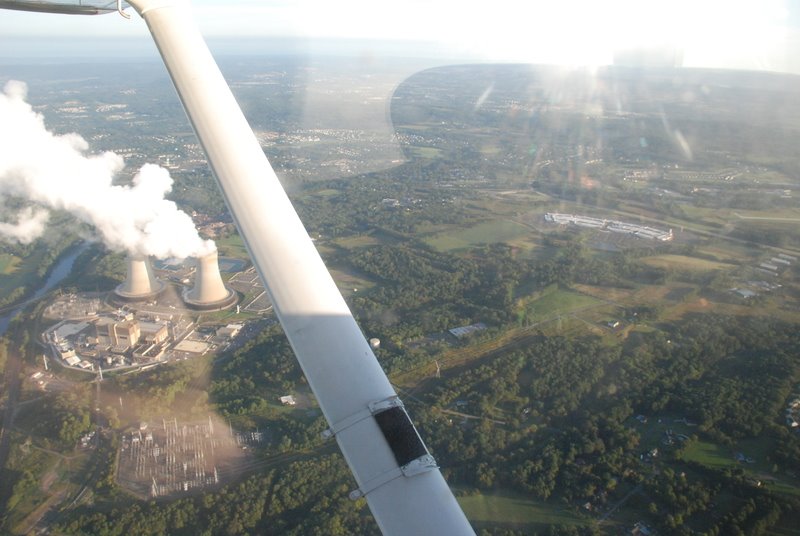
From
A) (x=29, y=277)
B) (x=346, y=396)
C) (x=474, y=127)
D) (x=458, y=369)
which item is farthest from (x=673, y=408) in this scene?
(x=474, y=127)

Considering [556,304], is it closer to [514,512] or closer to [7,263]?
[514,512]

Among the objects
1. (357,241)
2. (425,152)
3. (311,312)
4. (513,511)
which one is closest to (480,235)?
(357,241)

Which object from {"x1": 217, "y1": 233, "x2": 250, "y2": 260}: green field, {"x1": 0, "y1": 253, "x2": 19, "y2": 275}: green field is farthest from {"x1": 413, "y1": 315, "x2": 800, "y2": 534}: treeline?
{"x1": 0, "y1": 253, "x2": 19, "y2": 275}: green field

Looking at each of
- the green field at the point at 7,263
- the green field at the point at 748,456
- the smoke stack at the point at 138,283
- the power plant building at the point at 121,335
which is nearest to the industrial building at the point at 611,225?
the green field at the point at 748,456

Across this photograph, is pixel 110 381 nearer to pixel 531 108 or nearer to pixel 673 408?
pixel 673 408

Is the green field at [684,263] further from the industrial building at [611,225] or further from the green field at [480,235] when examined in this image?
the green field at [480,235]
